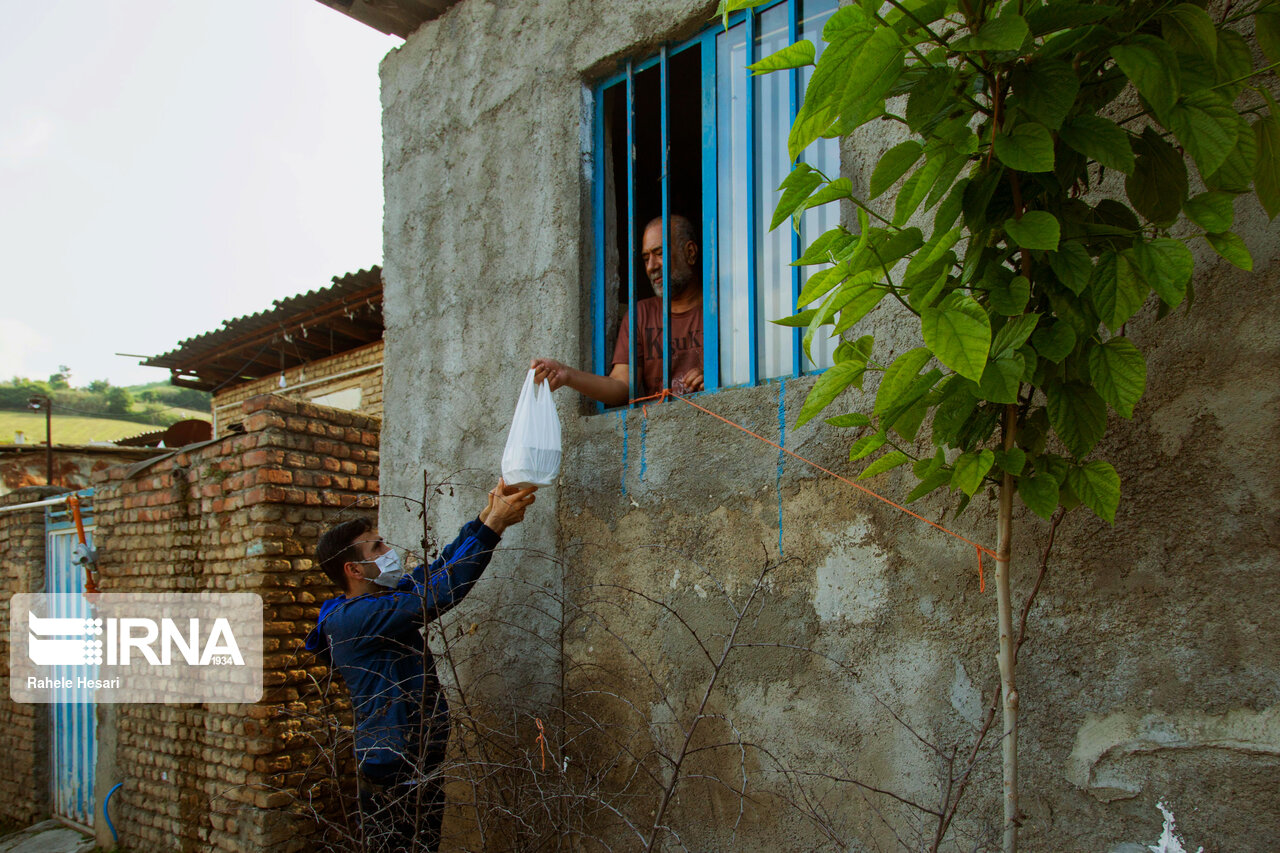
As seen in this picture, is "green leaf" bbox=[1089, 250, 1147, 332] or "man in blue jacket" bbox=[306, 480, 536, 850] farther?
"man in blue jacket" bbox=[306, 480, 536, 850]

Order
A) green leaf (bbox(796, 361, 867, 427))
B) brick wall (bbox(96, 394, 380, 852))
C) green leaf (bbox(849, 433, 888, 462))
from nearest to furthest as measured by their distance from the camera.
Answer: green leaf (bbox(796, 361, 867, 427))
green leaf (bbox(849, 433, 888, 462))
brick wall (bbox(96, 394, 380, 852))

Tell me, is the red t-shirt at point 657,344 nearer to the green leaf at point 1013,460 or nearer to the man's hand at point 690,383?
the man's hand at point 690,383

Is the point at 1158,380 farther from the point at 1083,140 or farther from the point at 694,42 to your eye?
the point at 694,42

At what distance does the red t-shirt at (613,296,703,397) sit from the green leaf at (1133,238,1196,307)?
1.71m

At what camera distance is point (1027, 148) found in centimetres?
132

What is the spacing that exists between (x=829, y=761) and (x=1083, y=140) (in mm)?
1628

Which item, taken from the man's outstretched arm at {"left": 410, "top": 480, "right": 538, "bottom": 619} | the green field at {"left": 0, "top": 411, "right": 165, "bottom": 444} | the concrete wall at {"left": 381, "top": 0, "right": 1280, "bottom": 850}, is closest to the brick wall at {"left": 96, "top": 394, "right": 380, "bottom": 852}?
the concrete wall at {"left": 381, "top": 0, "right": 1280, "bottom": 850}

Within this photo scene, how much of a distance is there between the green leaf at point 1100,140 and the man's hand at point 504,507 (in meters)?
1.86

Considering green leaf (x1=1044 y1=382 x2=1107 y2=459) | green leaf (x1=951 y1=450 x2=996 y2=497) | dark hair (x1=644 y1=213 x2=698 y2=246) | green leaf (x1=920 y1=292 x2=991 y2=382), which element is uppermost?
dark hair (x1=644 y1=213 x2=698 y2=246)

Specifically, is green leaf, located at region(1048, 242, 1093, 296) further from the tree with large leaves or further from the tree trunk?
the tree trunk

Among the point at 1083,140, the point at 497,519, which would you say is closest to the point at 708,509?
the point at 497,519

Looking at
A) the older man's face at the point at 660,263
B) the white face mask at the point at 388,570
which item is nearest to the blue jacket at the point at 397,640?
the white face mask at the point at 388,570

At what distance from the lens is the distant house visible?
847cm

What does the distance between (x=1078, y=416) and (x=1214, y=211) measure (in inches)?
15.3
